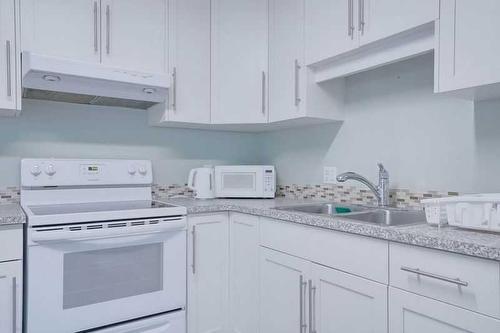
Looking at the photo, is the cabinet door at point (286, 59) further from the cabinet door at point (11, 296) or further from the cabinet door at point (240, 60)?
the cabinet door at point (11, 296)

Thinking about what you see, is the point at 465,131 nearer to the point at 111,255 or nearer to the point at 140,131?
the point at 111,255

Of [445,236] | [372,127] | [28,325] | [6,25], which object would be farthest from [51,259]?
[372,127]

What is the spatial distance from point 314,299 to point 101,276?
0.97m

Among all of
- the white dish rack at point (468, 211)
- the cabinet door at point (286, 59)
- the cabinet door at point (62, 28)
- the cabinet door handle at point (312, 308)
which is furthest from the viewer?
the cabinet door at point (286, 59)

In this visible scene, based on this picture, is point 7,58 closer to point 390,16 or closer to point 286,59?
point 286,59

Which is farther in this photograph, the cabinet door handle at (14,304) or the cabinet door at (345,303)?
the cabinet door handle at (14,304)

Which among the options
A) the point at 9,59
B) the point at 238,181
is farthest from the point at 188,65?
the point at 9,59

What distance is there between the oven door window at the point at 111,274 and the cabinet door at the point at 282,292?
53cm

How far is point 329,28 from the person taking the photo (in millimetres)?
1831

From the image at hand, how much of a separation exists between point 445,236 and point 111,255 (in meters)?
1.40

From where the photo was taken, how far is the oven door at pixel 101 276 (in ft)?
4.99

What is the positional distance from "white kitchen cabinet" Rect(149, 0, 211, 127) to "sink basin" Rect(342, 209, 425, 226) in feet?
3.66

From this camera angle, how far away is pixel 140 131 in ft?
7.80

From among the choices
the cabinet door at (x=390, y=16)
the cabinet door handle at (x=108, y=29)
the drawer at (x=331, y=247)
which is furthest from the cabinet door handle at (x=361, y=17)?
the cabinet door handle at (x=108, y=29)
